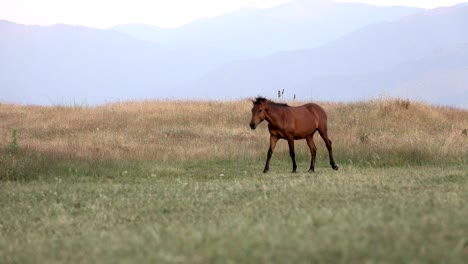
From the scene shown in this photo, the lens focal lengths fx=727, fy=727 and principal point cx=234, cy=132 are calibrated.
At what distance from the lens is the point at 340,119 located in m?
28.0

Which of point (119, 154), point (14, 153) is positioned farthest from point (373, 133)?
point (14, 153)

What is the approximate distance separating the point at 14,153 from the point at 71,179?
133 inches

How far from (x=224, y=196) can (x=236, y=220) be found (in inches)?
120

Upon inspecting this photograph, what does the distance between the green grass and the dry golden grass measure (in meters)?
4.30

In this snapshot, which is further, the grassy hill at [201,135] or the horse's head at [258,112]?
the grassy hill at [201,135]

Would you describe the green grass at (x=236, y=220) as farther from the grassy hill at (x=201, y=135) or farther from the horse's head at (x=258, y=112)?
the grassy hill at (x=201, y=135)

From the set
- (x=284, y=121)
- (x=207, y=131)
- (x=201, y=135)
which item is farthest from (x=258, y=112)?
(x=207, y=131)

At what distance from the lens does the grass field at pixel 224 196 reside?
595 cm

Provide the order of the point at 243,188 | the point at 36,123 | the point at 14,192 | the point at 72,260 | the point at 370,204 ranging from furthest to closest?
the point at 36,123, the point at 14,192, the point at 243,188, the point at 370,204, the point at 72,260

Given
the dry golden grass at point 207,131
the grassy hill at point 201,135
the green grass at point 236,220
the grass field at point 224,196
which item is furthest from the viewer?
the dry golden grass at point 207,131

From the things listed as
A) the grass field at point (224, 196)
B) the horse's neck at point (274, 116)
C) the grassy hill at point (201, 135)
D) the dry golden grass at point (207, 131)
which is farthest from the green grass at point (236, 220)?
the dry golden grass at point (207, 131)

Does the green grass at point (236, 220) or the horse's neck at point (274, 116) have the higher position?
the horse's neck at point (274, 116)

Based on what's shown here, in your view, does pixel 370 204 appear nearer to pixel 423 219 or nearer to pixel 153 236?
pixel 423 219

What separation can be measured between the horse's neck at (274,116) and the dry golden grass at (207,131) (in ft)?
9.17
